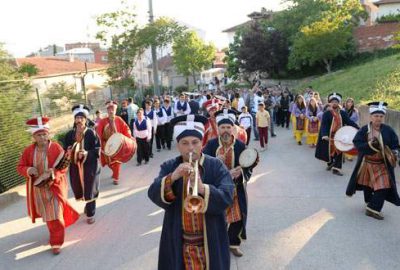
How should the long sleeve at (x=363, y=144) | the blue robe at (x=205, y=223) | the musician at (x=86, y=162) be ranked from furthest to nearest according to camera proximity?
the musician at (x=86, y=162) < the long sleeve at (x=363, y=144) < the blue robe at (x=205, y=223)

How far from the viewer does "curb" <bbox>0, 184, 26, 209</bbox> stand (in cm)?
839

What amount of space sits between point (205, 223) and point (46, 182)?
313 centimetres

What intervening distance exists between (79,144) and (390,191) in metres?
5.01

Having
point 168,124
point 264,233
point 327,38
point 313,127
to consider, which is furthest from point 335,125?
point 327,38

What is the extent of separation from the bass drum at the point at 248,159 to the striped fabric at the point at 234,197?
12cm

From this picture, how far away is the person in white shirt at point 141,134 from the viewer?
1170cm

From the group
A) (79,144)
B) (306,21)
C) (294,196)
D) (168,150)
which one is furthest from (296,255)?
(306,21)

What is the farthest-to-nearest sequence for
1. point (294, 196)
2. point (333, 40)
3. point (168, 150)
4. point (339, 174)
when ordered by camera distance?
point (333, 40)
point (168, 150)
point (339, 174)
point (294, 196)

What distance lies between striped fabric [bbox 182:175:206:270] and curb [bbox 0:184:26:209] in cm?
605

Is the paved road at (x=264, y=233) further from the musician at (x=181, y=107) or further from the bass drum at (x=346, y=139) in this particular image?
the musician at (x=181, y=107)

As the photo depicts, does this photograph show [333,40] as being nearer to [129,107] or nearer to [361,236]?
[129,107]

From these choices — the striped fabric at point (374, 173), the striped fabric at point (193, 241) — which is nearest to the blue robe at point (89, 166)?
the striped fabric at point (193, 241)

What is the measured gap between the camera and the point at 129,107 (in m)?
14.5

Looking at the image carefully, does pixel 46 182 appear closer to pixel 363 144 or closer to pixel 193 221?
pixel 193 221
